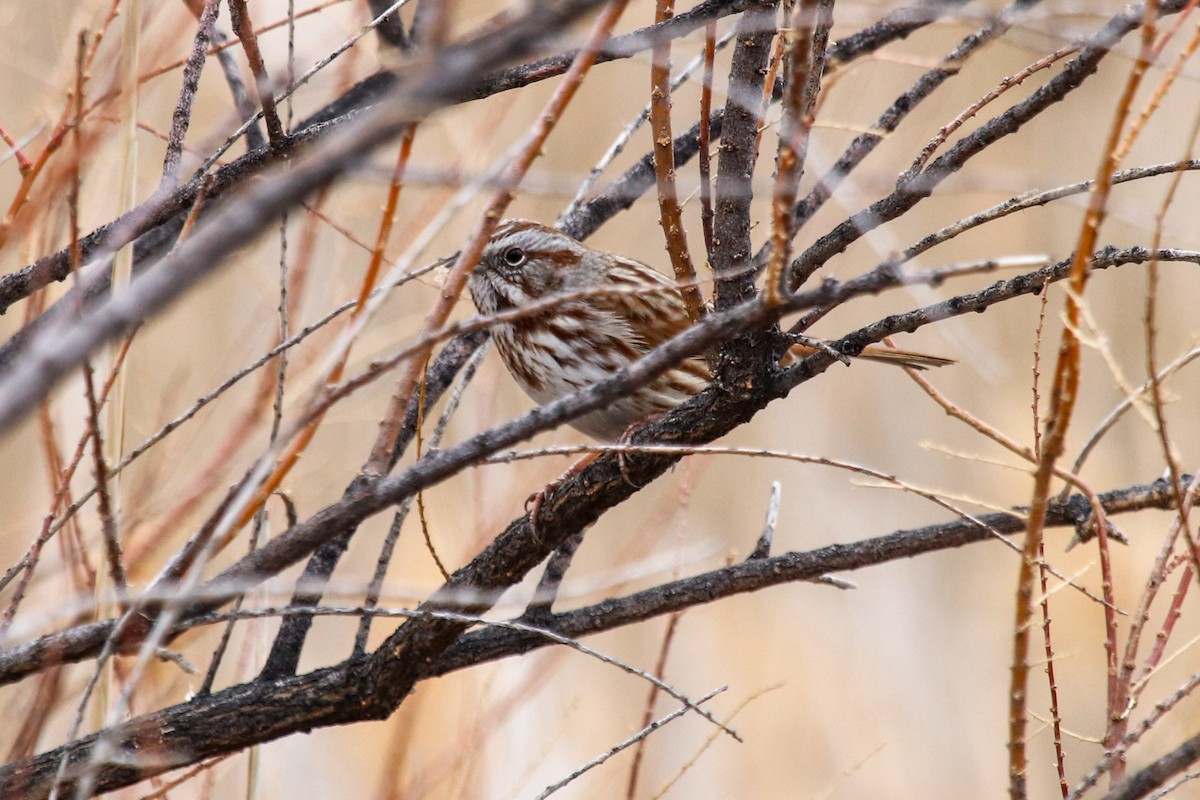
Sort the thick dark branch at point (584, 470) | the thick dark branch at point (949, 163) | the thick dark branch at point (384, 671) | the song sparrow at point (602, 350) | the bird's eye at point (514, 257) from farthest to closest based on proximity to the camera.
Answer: the bird's eye at point (514, 257)
the song sparrow at point (602, 350)
the thick dark branch at point (384, 671)
the thick dark branch at point (949, 163)
the thick dark branch at point (584, 470)

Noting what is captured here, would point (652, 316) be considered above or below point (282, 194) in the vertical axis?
above

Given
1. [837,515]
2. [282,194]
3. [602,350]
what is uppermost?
[837,515]

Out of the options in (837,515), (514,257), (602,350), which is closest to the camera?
(602,350)

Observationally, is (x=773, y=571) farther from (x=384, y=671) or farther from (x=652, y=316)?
(x=652, y=316)

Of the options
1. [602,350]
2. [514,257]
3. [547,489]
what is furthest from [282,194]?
[514,257]

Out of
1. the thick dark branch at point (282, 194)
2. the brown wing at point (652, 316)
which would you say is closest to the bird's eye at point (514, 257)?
the brown wing at point (652, 316)

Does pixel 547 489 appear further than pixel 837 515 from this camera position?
No

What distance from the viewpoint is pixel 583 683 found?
6.60 meters

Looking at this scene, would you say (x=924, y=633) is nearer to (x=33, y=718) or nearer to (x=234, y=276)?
(x=234, y=276)

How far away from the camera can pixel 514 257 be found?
3434 millimetres

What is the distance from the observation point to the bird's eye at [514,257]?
342 centimetres

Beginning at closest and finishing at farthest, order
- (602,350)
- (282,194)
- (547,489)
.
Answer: (282,194) < (547,489) < (602,350)

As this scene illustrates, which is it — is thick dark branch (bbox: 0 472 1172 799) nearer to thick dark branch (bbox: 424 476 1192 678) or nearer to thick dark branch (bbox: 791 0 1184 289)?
thick dark branch (bbox: 424 476 1192 678)

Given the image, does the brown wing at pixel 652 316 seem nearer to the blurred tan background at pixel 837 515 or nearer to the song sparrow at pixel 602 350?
the song sparrow at pixel 602 350
